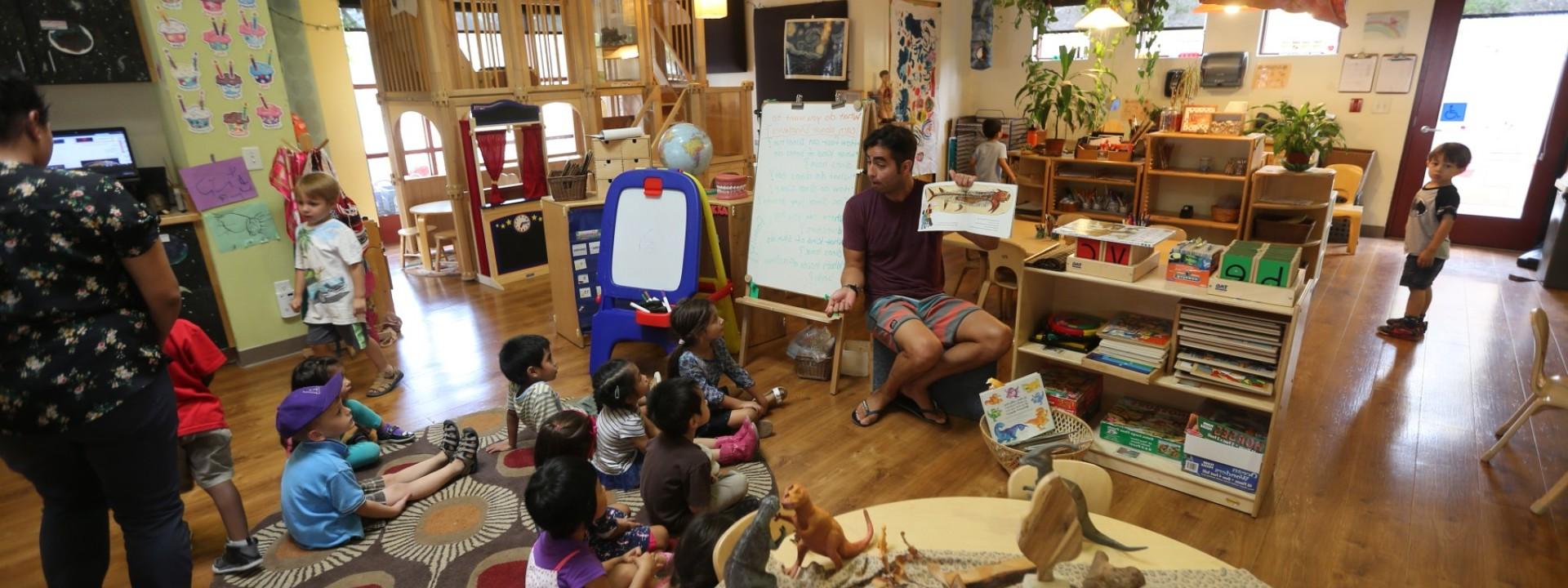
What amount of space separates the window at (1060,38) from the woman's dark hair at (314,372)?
6827 mm

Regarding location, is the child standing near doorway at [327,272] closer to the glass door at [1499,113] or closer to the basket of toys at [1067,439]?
the basket of toys at [1067,439]

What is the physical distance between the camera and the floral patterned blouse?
1543 millimetres

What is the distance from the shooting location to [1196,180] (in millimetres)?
5590

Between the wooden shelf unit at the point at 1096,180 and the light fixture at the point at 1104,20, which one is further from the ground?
the light fixture at the point at 1104,20

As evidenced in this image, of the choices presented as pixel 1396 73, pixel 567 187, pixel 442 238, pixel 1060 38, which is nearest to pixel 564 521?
pixel 567 187

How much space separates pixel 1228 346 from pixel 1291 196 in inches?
144

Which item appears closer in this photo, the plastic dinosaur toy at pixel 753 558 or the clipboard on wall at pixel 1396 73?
the plastic dinosaur toy at pixel 753 558

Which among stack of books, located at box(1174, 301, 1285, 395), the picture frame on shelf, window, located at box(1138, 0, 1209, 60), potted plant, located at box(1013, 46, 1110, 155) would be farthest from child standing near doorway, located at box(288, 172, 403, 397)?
window, located at box(1138, 0, 1209, 60)

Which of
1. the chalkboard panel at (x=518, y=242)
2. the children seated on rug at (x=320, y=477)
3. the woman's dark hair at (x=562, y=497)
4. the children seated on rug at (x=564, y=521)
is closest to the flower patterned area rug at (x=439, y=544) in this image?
the children seated on rug at (x=320, y=477)

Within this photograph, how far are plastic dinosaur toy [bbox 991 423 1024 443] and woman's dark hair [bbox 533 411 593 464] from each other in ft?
4.74

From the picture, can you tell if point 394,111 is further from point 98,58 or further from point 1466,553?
point 1466,553

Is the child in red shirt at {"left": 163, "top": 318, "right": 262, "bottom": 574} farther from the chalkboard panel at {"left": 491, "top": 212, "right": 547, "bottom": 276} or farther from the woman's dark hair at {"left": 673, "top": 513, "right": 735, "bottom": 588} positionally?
the chalkboard panel at {"left": 491, "top": 212, "right": 547, "bottom": 276}

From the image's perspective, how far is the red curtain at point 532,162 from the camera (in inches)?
206

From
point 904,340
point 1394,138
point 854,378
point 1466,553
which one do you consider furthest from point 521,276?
point 1394,138
